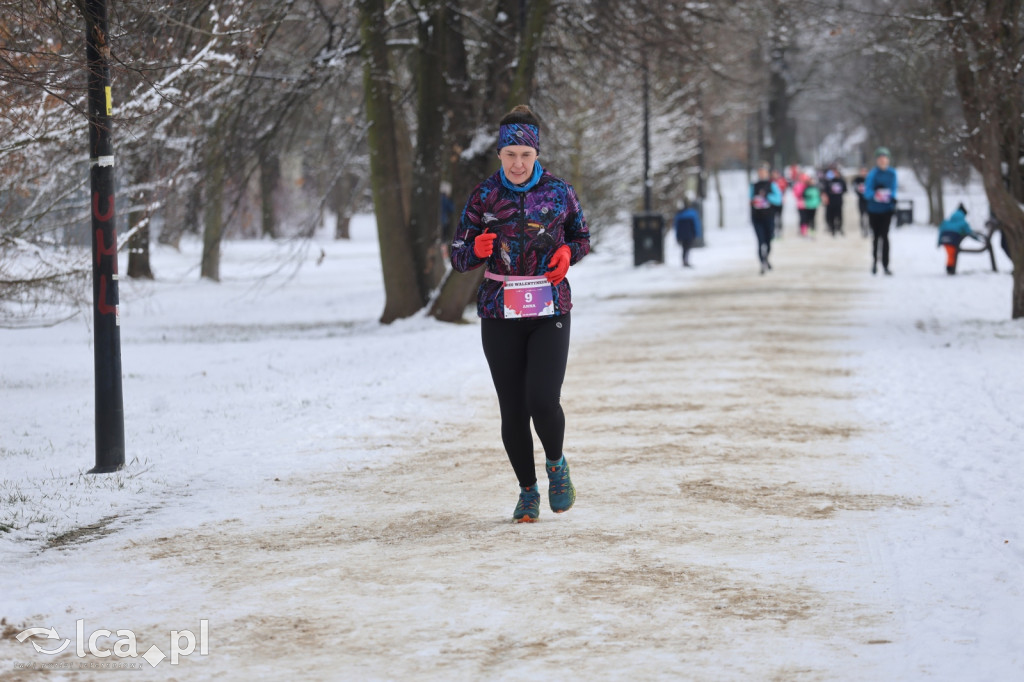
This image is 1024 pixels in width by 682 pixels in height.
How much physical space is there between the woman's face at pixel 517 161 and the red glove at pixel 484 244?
0.93 ft

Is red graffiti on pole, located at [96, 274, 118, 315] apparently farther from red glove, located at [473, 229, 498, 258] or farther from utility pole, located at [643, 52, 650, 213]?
utility pole, located at [643, 52, 650, 213]

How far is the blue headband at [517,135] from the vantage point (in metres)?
6.18

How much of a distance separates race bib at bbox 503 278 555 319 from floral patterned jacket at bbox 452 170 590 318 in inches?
1.3

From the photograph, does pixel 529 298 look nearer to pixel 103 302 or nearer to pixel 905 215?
pixel 103 302

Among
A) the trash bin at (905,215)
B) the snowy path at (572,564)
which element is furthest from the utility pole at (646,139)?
the trash bin at (905,215)

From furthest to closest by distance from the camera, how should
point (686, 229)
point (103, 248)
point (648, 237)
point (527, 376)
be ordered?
1. point (648, 237)
2. point (686, 229)
3. point (103, 248)
4. point (527, 376)

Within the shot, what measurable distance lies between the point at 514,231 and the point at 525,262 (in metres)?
0.15

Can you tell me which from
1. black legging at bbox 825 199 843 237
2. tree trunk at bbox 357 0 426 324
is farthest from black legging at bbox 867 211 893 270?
black legging at bbox 825 199 843 237

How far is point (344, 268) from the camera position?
3781 cm

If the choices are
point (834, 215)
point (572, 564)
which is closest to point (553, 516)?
point (572, 564)

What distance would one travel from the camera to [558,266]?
613 centimetres

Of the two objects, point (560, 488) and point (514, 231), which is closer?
point (514, 231)

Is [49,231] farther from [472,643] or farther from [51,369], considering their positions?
[472,643]

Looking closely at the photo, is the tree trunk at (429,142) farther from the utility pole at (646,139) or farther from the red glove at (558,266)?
the red glove at (558,266)
